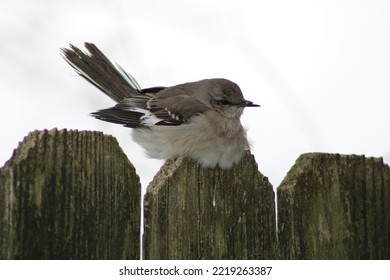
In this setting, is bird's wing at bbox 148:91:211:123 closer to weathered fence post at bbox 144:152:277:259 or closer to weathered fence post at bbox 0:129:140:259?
weathered fence post at bbox 144:152:277:259

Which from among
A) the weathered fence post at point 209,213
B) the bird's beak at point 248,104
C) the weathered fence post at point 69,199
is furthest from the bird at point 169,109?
the weathered fence post at point 69,199

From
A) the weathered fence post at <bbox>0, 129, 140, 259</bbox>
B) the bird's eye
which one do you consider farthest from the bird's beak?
the weathered fence post at <bbox>0, 129, 140, 259</bbox>

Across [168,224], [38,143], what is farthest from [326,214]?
[38,143]

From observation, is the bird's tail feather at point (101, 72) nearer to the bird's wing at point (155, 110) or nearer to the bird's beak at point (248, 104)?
the bird's wing at point (155, 110)

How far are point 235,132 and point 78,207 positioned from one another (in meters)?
2.01

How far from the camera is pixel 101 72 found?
5.11 metres

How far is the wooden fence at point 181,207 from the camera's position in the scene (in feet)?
7.97

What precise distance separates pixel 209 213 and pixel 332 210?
597mm

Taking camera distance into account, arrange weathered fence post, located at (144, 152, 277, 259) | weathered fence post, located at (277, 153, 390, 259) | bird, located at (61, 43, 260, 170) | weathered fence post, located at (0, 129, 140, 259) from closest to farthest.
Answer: weathered fence post, located at (0, 129, 140, 259), weathered fence post, located at (144, 152, 277, 259), weathered fence post, located at (277, 153, 390, 259), bird, located at (61, 43, 260, 170)

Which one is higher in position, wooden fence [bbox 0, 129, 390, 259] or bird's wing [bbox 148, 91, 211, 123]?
bird's wing [bbox 148, 91, 211, 123]

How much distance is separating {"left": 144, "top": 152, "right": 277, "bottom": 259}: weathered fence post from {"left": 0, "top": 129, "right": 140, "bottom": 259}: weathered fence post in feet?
0.37

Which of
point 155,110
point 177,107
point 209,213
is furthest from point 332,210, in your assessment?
point 155,110

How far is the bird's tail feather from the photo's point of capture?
4.94m
